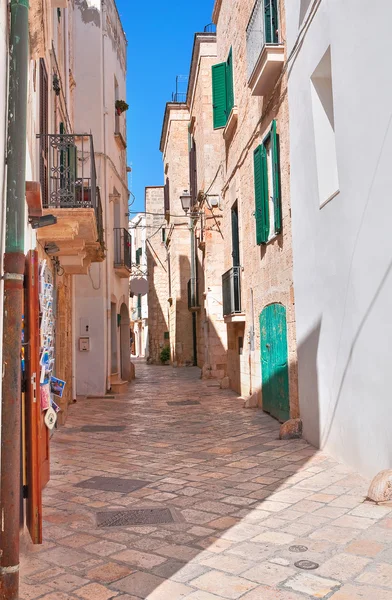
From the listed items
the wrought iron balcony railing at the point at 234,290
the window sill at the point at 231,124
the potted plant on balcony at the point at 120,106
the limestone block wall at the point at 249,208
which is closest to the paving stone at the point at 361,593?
the limestone block wall at the point at 249,208

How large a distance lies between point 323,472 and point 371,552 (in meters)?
2.27

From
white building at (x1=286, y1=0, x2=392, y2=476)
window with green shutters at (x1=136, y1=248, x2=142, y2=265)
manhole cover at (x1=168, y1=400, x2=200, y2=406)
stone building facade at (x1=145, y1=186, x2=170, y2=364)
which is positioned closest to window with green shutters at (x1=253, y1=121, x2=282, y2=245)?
white building at (x1=286, y1=0, x2=392, y2=476)

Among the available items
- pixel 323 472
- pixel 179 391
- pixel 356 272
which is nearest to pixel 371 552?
pixel 323 472

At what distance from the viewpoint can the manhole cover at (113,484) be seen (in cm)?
578

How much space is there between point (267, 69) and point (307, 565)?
732 cm

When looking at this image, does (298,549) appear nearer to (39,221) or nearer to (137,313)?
(39,221)

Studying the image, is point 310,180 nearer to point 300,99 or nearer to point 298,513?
point 300,99

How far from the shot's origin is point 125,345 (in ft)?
65.2

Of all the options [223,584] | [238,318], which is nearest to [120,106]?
[238,318]

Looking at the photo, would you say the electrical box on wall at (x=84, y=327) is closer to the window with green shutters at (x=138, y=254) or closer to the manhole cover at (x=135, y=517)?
the manhole cover at (x=135, y=517)

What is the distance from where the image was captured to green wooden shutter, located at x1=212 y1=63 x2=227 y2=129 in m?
14.0

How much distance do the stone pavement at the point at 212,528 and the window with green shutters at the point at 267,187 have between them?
3395 millimetres

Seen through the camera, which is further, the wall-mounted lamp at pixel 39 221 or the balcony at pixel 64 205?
the balcony at pixel 64 205

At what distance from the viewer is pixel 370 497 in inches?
191
